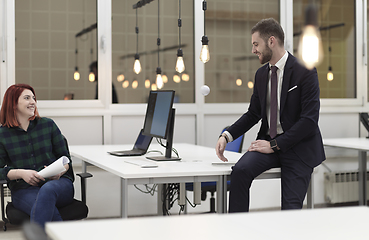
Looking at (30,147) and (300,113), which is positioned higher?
(300,113)

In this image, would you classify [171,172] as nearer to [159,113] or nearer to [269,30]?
[159,113]

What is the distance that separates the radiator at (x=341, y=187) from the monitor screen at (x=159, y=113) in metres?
2.53

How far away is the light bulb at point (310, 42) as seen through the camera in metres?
1.01

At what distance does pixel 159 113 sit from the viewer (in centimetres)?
314

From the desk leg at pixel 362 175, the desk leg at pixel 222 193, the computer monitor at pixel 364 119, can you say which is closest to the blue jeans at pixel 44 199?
the desk leg at pixel 222 193

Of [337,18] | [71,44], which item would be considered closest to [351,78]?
[337,18]

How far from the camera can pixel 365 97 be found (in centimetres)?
525

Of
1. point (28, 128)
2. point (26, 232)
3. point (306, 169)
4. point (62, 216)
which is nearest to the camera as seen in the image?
point (26, 232)

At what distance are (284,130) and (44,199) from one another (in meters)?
1.38

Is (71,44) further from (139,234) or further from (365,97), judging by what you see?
(139,234)

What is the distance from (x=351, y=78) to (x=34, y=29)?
3.41 m

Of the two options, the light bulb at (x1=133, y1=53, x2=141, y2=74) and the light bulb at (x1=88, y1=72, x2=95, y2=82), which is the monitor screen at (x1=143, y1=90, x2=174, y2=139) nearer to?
the light bulb at (x1=133, y1=53, x2=141, y2=74)

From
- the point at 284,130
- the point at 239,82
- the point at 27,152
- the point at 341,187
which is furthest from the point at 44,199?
the point at 341,187

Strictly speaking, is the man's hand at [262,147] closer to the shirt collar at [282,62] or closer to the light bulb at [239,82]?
the shirt collar at [282,62]
